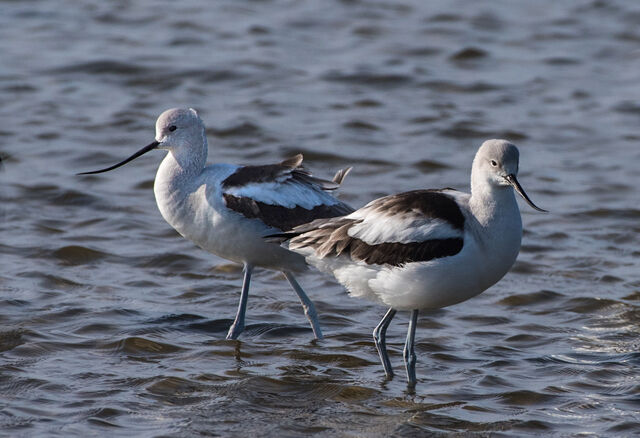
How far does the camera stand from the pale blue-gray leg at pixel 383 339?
779cm

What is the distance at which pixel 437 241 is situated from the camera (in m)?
7.00

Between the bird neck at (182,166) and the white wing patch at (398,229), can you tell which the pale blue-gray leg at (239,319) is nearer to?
the bird neck at (182,166)

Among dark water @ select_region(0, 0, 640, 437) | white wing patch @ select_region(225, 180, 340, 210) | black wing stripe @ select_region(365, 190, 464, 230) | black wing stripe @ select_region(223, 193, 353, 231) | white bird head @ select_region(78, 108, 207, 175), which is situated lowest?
dark water @ select_region(0, 0, 640, 437)

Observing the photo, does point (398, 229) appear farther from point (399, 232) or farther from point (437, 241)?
point (437, 241)

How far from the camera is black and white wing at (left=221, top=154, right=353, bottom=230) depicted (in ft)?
26.6

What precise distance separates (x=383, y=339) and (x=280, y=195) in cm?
127

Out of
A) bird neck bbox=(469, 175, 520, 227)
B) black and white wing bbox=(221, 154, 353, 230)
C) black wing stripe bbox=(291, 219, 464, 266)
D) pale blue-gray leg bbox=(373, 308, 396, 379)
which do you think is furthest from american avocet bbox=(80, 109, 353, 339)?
bird neck bbox=(469, 175, 520, 227)

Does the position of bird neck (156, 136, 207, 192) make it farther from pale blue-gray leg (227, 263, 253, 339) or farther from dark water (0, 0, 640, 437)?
dark water (0, 0, 640, 437)

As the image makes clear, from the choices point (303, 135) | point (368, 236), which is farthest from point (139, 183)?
point (368, 236)

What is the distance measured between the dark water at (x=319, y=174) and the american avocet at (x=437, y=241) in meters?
0.81

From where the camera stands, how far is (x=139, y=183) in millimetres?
12031

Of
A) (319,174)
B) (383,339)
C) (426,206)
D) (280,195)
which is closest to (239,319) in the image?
(280,195)

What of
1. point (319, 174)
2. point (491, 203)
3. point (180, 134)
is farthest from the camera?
point (319, 174)

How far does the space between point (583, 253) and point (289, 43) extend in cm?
726
